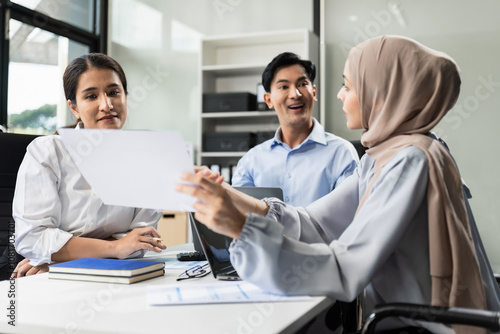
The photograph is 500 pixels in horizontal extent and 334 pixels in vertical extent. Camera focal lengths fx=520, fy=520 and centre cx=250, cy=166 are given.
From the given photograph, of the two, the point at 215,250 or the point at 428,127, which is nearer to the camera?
the point at 428,127

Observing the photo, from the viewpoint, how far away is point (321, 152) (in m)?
2.72

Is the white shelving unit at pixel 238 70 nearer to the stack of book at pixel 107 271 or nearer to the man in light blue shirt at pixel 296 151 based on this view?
the man in light blue shirt at pixel 296 151

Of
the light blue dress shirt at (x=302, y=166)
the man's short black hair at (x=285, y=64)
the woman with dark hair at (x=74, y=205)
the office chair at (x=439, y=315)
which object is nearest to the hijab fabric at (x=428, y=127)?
the office chair at (x=439, y=315)

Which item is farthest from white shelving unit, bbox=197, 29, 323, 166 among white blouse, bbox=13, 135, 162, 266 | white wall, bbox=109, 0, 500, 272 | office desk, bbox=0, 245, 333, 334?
office desk, bbox=0, 245, 333, 334

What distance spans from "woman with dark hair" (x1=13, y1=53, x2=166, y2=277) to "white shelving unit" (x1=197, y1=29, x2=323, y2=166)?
9.36 feet

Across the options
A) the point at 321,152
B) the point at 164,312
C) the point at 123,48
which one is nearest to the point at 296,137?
the point at 321,152

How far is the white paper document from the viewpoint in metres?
1.07

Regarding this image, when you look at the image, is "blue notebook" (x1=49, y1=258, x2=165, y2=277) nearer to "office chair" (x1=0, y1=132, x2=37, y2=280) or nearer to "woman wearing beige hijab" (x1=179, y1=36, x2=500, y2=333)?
"woman wearing beige hijab" (x1=179, y1=36, x2=500, y2=333)

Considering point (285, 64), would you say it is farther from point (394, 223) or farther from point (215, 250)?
point (394, 223)

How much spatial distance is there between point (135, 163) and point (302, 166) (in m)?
1.67

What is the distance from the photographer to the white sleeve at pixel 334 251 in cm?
103

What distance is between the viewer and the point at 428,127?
1208mm

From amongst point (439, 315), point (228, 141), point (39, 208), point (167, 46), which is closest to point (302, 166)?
point (39, 208)

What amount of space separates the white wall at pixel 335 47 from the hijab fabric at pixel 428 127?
3.47 meters
